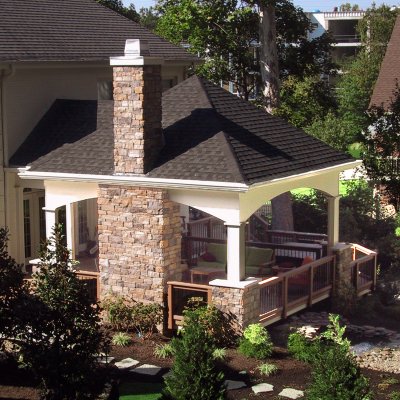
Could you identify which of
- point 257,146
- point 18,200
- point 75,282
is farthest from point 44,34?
point 75,282

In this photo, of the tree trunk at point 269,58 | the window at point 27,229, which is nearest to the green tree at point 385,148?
the tree trunk at point 269,58

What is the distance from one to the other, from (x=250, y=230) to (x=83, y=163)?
9973 mm

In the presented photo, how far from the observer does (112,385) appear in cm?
1315

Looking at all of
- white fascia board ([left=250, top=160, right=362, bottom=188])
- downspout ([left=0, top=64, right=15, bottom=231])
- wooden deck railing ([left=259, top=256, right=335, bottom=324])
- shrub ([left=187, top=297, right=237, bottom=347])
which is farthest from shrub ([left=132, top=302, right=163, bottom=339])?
downspout ([left=0, top=64, right=15, bottom=231])

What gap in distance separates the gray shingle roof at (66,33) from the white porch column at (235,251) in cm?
755

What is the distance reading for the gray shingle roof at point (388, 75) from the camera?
4209 cm

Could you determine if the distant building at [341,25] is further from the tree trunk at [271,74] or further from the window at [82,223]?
the window at [82,223]

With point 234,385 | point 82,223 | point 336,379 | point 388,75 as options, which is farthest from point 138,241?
point 388,75

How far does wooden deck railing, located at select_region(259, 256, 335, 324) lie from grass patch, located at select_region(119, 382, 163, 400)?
389 cm

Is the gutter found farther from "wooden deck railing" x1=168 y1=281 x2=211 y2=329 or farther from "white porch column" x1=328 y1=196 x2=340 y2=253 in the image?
"wooden deck railing" x1=168 y1=281 x2=211 y2=329

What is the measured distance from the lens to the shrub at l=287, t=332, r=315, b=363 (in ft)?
54.7

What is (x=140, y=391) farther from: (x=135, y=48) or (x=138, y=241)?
(x=135, y=48)

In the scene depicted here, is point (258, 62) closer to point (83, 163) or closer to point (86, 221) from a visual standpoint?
point (86, 221)

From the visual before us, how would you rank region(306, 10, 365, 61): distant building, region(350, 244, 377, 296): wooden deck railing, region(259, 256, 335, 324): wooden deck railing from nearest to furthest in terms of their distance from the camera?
region(259, 256, 335, 324): wooden deck railing < region(350, 244, 377, 296): wooden deck railing < region(306, 10, 365, 61): distant building
